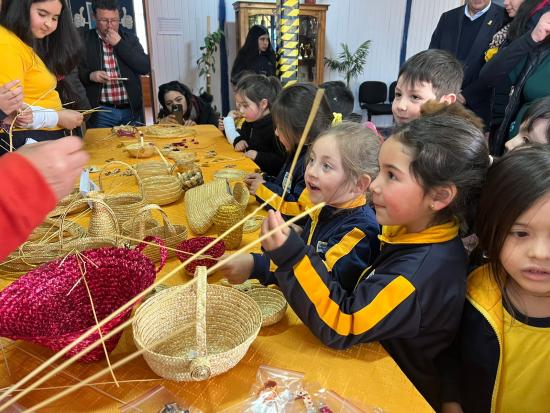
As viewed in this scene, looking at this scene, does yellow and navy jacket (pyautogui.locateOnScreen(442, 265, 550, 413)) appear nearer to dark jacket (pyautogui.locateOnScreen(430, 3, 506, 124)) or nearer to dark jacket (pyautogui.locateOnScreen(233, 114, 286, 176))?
dark jacket (pyautogui.locateOnScreen(233, 114, 286, 176))

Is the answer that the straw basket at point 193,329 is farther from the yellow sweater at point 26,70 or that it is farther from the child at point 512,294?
the yellow sweater at point 26,70

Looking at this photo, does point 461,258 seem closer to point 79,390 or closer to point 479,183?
point 479,183

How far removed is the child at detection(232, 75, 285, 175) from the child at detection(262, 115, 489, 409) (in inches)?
67.1

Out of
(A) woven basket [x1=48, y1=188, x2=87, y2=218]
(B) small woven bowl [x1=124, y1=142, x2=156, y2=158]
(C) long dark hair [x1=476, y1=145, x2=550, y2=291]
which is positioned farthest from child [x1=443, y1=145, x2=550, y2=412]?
(B) small woven bowl [x1=124, y1=142, x2=156, y2=158]

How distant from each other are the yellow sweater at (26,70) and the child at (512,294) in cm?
174

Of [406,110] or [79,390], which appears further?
[406,110]

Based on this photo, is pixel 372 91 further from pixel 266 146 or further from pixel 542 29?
pixel 542 29

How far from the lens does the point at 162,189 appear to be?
5.69 feet

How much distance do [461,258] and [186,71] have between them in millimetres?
5640

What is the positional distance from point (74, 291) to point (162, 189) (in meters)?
0.79

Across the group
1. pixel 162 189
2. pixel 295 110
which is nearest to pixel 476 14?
pixel 295 110

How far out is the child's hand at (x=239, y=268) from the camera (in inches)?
41.3

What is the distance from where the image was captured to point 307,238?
4.46 ft

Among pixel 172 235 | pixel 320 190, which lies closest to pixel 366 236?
pixel 320 190
